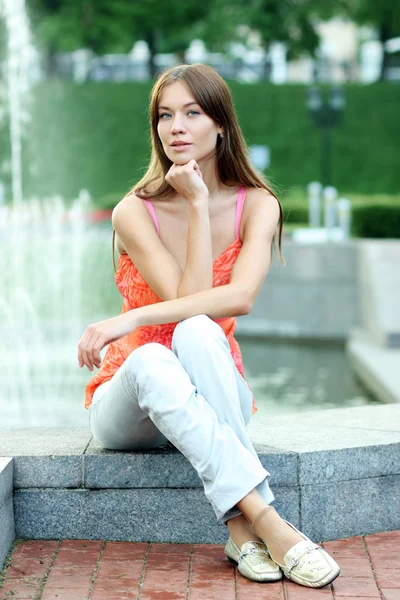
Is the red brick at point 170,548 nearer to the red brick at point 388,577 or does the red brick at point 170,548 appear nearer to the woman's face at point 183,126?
the red brick at point 388,577

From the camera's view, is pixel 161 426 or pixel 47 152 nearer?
pixel 161 426

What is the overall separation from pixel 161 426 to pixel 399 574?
773mm

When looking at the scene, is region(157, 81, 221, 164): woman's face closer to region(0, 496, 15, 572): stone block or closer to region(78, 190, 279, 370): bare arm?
region(78, 190, 279, 370): bare arm

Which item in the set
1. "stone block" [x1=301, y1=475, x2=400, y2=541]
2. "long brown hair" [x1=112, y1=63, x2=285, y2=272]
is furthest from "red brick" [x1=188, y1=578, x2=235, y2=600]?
"long brown hair" [x1=112, y1=63, x2=285, y2=272]

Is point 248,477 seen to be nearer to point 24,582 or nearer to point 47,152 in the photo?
point 24,582

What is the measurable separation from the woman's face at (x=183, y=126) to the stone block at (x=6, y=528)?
1.17 m

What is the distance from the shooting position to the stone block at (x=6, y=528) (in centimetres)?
283

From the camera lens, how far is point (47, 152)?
2481 cm

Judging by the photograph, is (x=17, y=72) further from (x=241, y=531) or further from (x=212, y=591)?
(x=212, y=591)

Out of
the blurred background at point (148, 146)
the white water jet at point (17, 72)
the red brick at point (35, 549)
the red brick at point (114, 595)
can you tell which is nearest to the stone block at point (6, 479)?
the red brick at point (35, 549)

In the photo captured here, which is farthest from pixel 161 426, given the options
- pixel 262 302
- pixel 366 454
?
pixel 262 302

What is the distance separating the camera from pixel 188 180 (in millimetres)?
3076

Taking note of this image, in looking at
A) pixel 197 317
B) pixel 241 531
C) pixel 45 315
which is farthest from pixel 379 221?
pixel 241 531

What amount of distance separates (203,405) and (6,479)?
677 millimetres
